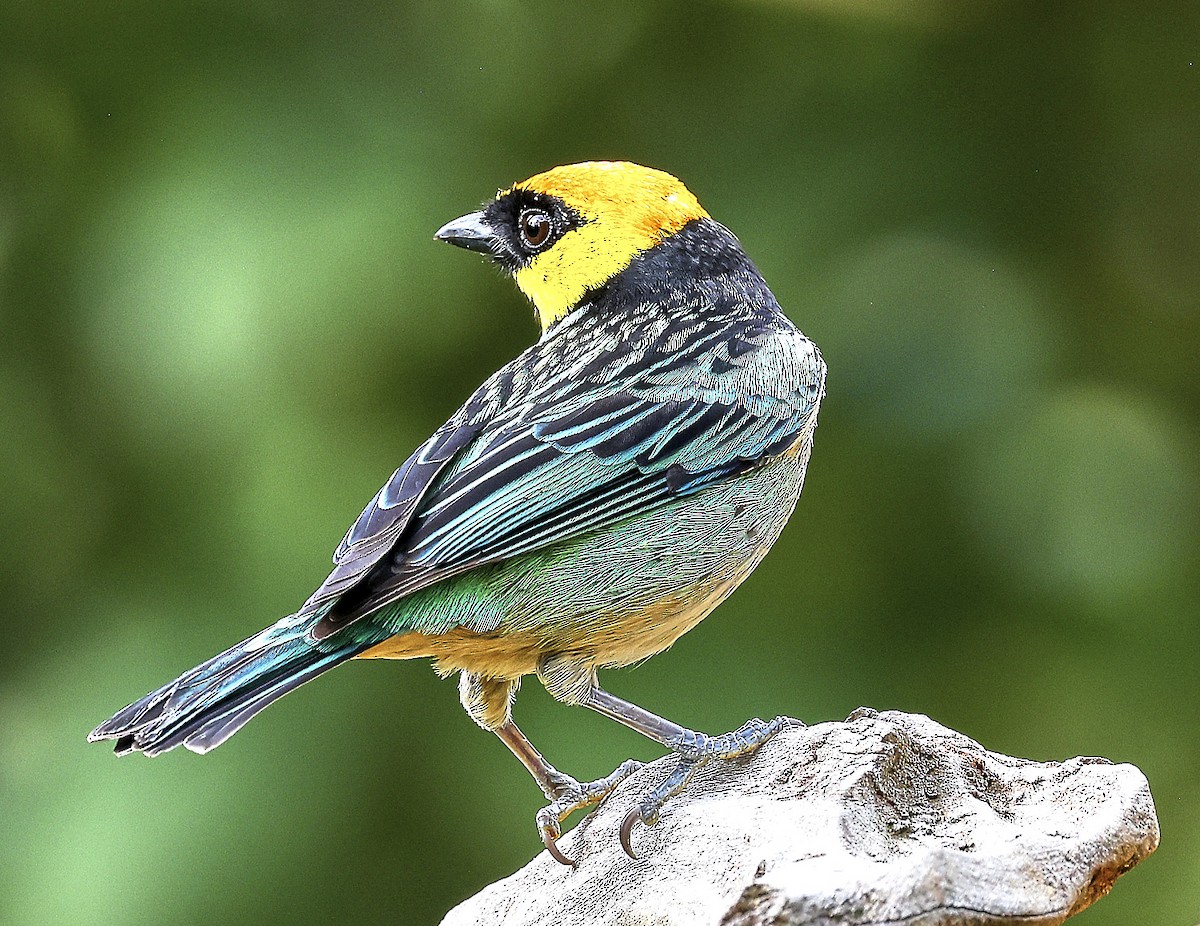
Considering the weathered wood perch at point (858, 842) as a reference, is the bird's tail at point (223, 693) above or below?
above

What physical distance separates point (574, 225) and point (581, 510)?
0.98 m

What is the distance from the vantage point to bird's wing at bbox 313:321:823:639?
332cm

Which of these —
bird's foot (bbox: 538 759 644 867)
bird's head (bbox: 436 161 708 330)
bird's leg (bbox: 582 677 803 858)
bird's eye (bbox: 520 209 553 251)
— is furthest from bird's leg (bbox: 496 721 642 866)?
bird's eye (bbox: 520 209 553 251)

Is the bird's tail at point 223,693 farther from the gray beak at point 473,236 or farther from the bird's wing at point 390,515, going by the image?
the gray beak at point 473,236

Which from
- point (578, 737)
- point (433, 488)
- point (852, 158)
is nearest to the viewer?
point (433, 488)

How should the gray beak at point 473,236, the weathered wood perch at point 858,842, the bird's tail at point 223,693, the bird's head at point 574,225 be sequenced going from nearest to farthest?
the weathered wood perch at point 858,842, the bird's tail at point 223,693, the bird's head at point 574,225, the gray beak at point 473,236

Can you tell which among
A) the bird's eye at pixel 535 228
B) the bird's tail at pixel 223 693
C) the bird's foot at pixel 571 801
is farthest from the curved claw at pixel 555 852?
the bird's eye at pixel 535 228

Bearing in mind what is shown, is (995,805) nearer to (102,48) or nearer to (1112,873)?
(1112,873)

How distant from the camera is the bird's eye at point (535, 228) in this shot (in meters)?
4.08

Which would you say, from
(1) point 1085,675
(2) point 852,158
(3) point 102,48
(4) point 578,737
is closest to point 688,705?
(4) point 578,737

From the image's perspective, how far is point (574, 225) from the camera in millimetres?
4059

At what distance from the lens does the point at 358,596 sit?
3.22 metres

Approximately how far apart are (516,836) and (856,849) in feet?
6.98

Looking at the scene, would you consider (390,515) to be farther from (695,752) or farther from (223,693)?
(695,752)
